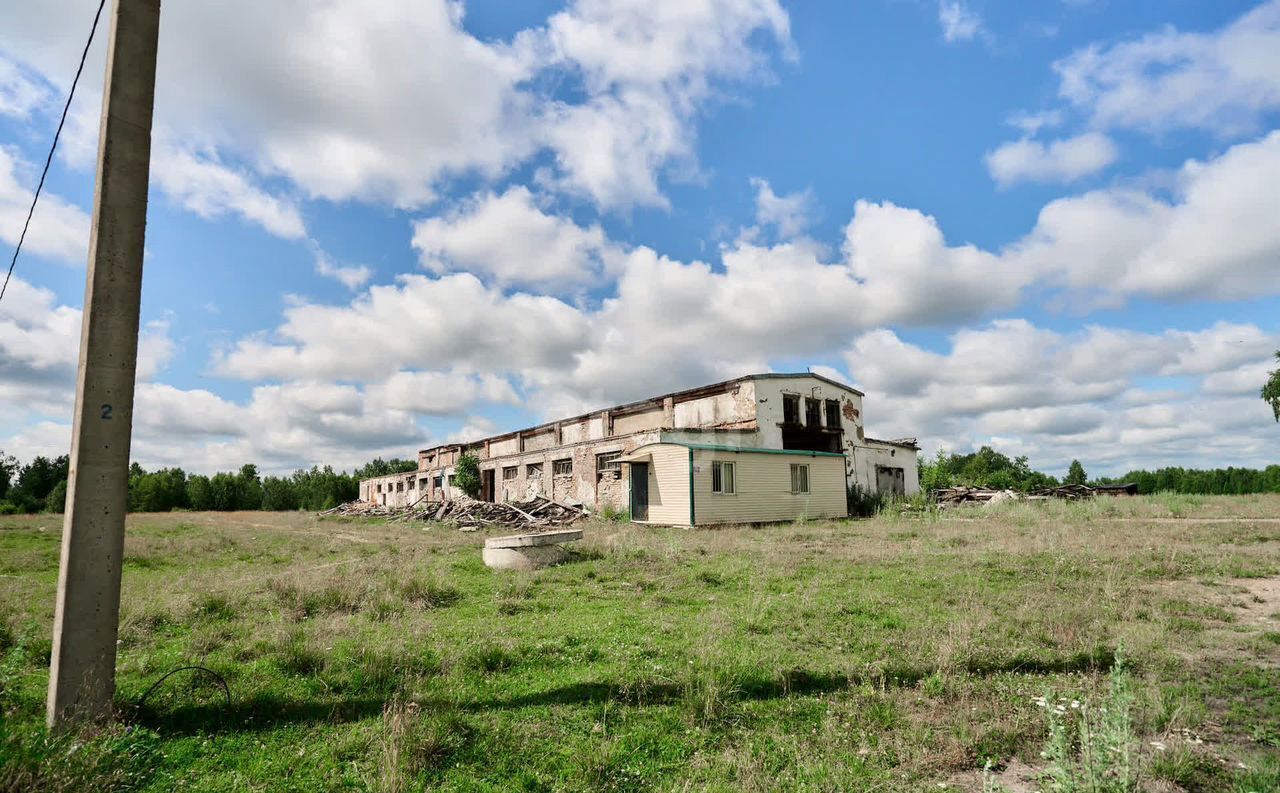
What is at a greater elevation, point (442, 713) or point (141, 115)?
point (141, 115)

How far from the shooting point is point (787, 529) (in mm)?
20062

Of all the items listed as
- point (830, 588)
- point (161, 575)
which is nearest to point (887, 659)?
point (830, 588)

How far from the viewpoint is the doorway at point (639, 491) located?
23844 mm

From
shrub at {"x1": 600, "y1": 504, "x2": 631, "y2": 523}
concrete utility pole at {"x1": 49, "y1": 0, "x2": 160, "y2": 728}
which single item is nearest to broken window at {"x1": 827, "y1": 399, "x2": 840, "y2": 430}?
shrub at {"x1": 600, "y1": 504, "x2": 631, "y2": 523}

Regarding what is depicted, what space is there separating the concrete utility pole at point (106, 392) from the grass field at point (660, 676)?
1.49 ft

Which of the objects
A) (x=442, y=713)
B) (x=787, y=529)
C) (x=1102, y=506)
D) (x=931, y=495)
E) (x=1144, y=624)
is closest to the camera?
(x=442, y=713)

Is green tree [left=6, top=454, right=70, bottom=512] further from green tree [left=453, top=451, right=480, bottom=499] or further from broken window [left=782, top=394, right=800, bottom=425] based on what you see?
broken window [left=782, top=394, right=800, bottom=425]

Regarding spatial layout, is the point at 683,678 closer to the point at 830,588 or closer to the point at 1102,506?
the point at 830,588

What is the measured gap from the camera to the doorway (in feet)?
78.2

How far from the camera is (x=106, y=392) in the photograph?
4.32m

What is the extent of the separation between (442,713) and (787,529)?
16.9 meters

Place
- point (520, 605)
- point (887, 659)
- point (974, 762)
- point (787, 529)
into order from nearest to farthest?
point (974, 762) < point (887, 659) < point (520, 605) < point (787, 529)

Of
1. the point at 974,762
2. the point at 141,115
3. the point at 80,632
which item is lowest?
the point at 974,762

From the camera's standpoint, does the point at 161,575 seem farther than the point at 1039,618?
Yes
